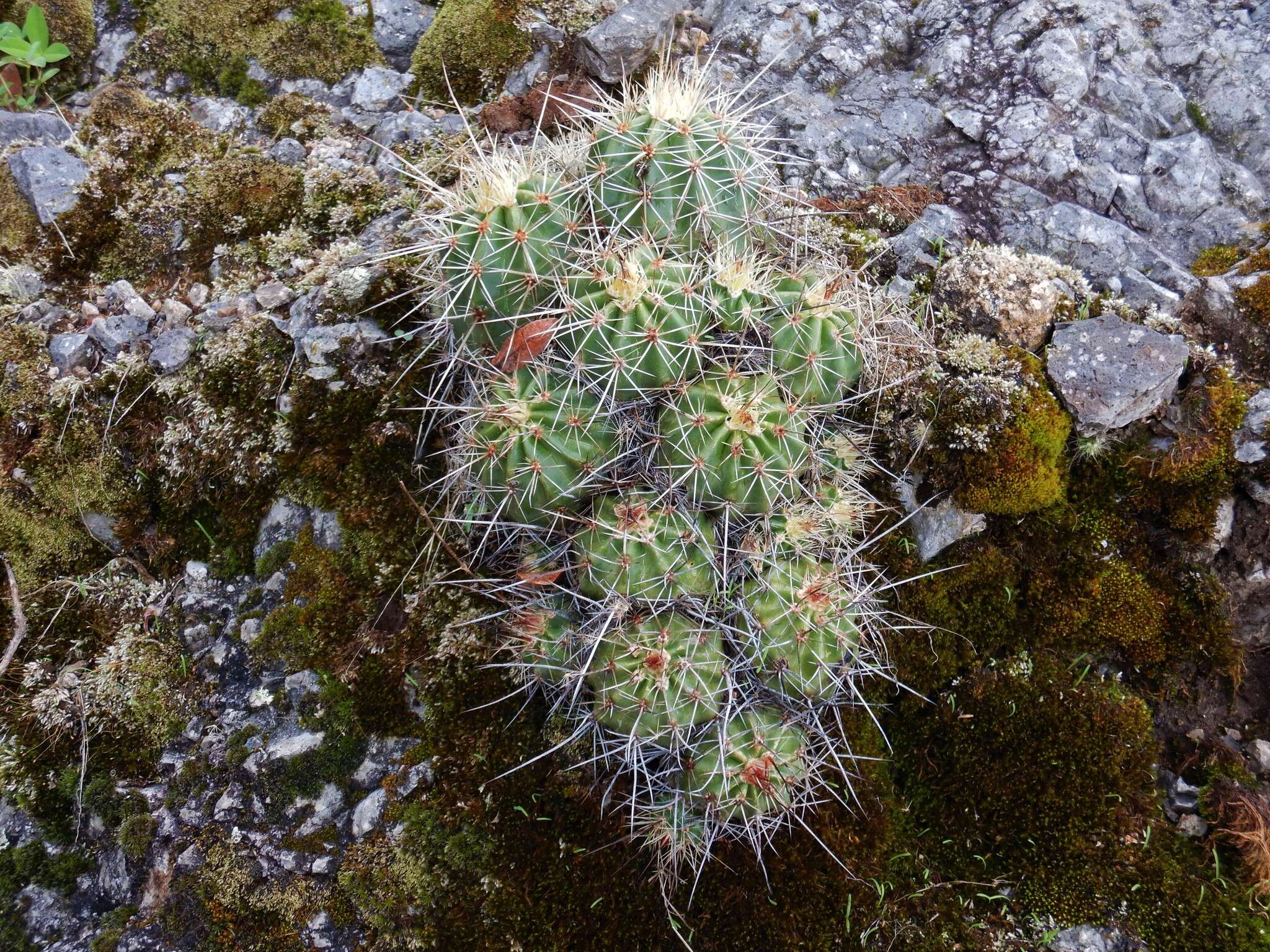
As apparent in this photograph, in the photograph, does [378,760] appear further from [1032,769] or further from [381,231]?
[1032,769]

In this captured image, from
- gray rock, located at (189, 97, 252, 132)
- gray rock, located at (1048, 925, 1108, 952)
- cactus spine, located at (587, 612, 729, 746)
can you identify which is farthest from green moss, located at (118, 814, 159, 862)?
gray rock, located at (189, 97, 252, 132)

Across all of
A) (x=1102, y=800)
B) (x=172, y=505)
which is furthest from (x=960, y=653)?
(x=172, y=505)

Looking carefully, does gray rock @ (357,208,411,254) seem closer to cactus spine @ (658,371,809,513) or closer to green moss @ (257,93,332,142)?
green moss @ (257,93,332,142)

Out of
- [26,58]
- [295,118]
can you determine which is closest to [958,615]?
[295,118]

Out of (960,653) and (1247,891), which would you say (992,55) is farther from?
(1247,891)

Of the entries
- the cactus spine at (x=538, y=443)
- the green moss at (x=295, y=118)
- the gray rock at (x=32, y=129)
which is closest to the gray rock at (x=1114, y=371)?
the cactus spine at (x=538, y=443)

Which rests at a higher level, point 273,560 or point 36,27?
point 36,27
